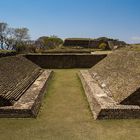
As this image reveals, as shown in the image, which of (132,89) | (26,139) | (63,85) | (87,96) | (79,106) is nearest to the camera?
(26,139)

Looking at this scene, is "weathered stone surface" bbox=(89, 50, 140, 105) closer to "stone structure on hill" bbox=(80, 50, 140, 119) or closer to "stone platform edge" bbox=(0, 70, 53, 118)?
"stone structure on hill" bbox=(80, 50, 140, 119)

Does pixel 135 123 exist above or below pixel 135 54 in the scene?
below

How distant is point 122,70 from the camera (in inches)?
677

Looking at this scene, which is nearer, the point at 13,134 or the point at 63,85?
the point at 13,134

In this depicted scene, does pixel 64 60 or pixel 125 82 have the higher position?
pixel 125 82

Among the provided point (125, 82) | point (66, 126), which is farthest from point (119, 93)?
point (66, 126)

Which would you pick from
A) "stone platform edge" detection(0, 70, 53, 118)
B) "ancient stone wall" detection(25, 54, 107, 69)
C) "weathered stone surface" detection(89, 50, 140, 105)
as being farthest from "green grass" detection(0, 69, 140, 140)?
"ancient stone wall" detection(25, 54, 107, 69)

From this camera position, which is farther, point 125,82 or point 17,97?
point 125,82

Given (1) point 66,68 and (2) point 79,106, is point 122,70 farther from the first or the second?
(1) point 66,68

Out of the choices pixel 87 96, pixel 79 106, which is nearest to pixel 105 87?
pixel 87 96

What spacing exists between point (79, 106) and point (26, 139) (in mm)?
4861

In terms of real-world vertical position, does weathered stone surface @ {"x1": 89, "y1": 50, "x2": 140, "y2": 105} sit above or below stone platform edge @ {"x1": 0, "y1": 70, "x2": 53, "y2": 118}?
above

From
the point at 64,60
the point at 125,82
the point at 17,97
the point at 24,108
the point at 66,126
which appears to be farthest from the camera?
the point at 64,60

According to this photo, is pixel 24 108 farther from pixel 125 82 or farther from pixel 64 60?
pixel 64 60
